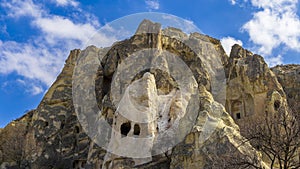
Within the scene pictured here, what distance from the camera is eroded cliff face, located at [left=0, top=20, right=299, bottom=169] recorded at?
68.9 ft

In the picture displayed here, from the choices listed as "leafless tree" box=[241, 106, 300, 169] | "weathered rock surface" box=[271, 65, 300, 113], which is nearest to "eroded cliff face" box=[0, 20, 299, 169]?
"leafless tree" box=[241, 106, 300, 169]

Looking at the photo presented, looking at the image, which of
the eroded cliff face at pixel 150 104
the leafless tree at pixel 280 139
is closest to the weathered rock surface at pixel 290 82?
the eroded cliff face at pixel 150 104

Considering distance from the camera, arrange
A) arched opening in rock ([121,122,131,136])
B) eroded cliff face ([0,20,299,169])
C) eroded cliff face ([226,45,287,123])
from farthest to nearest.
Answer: eroded cliff face ([226,45,287,123]) < arched opening in rock ([121,122,131,136]) < eroded cliff face ([0,20,299,169])

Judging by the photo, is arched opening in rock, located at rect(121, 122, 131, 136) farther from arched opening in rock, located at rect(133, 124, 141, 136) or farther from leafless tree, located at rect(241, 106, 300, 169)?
leafless tree, located at rect(241, 106, 300, 169)

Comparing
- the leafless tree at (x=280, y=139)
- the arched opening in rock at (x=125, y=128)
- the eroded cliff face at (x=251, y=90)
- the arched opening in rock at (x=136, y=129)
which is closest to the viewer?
the leafless tree at (x=280, y=139)

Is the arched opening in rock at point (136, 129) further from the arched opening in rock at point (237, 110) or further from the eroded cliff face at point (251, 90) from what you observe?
the arched opening in rock at point (237, 110)

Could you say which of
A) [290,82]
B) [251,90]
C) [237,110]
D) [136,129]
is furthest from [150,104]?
[290,82]

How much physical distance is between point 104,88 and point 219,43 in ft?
48.7

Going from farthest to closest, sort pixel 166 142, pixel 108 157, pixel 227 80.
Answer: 1. pixel 227 80
2. pixel 108 157
3. pixel 166 142

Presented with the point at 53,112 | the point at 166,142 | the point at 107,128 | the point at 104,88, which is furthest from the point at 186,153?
the point at 53,112

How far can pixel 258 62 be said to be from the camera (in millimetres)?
34250

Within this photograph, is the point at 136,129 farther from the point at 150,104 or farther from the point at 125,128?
the point at 150,104

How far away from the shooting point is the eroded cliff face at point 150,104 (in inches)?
827

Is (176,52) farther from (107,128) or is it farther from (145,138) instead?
(145,138)
